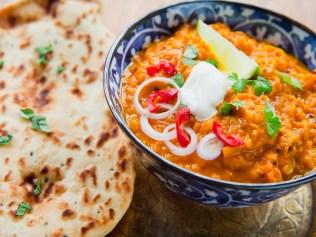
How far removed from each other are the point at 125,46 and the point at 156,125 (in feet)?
1.73

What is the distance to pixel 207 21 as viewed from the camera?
9.72 feet

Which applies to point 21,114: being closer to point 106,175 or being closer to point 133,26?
point 106,175

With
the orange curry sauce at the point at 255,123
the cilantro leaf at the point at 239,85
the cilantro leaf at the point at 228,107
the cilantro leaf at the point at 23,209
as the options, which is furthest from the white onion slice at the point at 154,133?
the cilantro leaf at the point at 23,209

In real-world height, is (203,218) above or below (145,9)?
below

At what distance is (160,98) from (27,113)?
2.48 ft

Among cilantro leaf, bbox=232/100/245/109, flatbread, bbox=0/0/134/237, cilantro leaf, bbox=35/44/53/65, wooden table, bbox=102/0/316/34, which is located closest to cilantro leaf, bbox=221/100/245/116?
cilantro leaf, bbox=232/100/245/109

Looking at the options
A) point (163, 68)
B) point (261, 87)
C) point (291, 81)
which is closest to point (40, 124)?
point (163, 68)

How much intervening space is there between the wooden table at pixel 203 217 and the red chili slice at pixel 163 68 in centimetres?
55

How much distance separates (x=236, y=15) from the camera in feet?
9.62

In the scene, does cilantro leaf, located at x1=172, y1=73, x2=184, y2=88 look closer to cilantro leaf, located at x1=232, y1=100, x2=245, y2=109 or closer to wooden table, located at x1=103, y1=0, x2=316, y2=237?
cilantro leaf, located at x1=232, y1=100, x2=245, y2=109

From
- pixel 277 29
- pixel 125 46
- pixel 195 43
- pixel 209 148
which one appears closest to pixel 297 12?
pixel 277 29

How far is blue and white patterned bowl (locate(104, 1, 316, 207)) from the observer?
2.18 m

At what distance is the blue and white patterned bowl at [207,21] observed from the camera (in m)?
2.18

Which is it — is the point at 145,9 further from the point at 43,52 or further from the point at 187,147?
the point at 187,147
